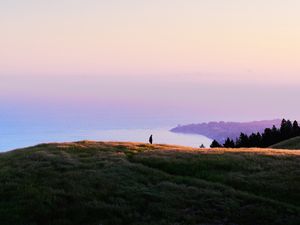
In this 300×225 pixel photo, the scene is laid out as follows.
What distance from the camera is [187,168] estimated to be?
36281 millimetres

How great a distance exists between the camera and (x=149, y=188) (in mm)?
30953

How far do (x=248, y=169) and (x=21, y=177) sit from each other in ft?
50.9

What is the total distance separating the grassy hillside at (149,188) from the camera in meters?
26.7

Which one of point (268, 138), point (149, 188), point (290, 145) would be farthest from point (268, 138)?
point (149, 188)

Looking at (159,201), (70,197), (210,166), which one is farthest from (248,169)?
(70,197)

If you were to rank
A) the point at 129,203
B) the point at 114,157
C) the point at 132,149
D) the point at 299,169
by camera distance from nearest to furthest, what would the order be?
1. the point at 129,203
2. the point at 299,169
3. the point at 114,157
4. the point at 132,149

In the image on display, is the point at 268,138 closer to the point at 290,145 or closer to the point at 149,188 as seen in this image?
the point at 290,145

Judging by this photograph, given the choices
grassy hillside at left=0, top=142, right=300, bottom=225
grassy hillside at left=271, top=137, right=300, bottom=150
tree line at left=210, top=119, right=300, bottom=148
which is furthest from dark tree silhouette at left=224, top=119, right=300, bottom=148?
grassy hillside at left=0, top=142, right=300, bottom=225

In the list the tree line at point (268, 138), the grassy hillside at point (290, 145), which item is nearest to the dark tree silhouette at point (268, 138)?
the tree line at point (268, 138)

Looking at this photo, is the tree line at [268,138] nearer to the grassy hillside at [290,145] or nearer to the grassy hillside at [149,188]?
the grassy hillside at [290,145]

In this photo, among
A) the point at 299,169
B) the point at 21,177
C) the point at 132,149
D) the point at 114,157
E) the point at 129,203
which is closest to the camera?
the point at 129,203

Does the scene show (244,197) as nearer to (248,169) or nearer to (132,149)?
(248,169)

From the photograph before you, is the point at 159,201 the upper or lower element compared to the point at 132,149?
lower

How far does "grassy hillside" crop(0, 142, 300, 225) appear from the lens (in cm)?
2670
